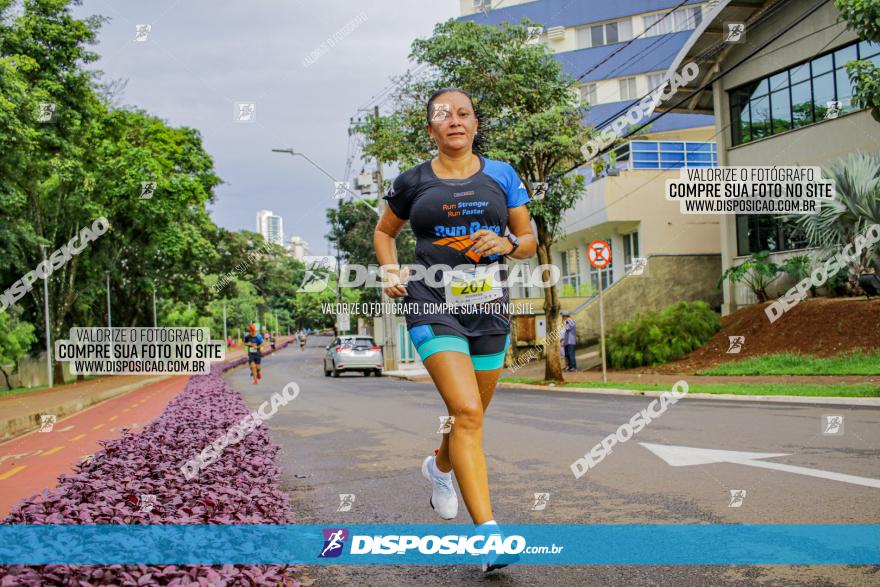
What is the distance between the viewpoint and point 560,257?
138 ft

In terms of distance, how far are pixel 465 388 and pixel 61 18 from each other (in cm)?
2511

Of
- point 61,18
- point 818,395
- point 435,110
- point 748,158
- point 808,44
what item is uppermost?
point 61,18

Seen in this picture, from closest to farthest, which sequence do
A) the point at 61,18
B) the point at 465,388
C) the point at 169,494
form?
1. the point at 465,388
2. the point at 169,494
3. the point at 61,18

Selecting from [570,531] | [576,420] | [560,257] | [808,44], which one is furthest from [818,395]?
[560,257]

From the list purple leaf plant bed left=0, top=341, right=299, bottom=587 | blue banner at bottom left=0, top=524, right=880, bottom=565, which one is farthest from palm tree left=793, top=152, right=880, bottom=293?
blue banner at bottom left=0, top=524, right=880, bottom=565

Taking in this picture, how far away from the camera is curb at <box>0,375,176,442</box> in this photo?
15305 millimetres

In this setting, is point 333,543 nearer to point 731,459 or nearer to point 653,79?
point 731,459

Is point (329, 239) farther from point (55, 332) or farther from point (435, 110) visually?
point (435, 110)

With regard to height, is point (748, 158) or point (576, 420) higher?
point (748, 158)

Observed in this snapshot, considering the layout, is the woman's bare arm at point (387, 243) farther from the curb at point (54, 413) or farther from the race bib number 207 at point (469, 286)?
the curb at point (54, 413)

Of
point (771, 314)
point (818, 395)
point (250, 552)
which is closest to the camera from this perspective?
point (250, 552)

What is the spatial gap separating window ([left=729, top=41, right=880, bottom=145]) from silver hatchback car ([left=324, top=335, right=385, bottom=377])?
14744mm

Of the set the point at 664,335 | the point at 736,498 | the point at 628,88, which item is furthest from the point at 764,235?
the point at 628,88

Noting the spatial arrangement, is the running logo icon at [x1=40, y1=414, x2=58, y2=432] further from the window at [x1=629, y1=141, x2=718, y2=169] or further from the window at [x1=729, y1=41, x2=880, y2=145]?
the window at [x1=629, y1=141, x2=718, y2=169]
